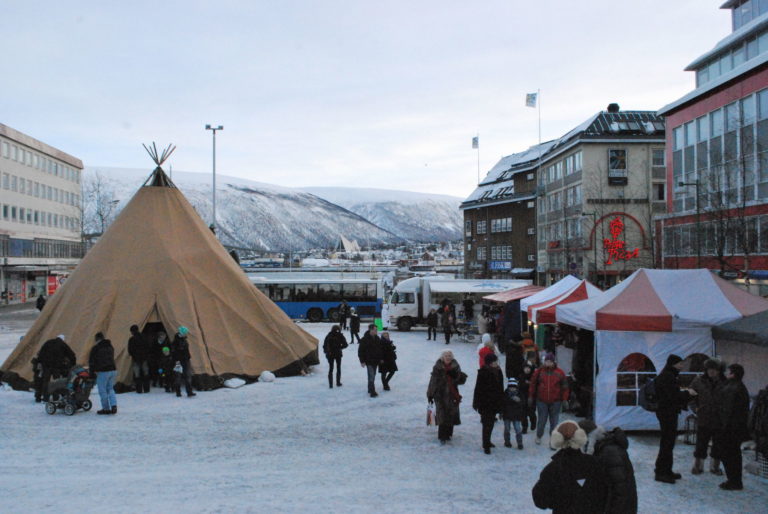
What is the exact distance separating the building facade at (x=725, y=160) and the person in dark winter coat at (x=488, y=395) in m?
14.7

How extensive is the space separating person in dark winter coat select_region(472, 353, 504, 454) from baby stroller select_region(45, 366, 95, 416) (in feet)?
26.4

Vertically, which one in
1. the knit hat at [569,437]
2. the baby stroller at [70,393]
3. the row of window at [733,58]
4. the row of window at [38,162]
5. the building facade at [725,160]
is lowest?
the baby stroller at [70,393]

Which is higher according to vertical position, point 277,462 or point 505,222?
point 505,222

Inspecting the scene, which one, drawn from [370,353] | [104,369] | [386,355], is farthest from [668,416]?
[104,369]

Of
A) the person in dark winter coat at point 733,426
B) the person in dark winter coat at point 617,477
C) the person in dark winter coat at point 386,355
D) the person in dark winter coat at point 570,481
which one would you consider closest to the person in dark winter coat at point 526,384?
the person in dark winter coat at point 733,426

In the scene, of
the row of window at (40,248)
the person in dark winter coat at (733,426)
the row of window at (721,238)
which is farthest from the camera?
the row of window at (40,248)

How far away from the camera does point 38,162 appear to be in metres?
66.9

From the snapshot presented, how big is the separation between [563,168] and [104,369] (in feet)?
155

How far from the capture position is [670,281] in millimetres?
12391

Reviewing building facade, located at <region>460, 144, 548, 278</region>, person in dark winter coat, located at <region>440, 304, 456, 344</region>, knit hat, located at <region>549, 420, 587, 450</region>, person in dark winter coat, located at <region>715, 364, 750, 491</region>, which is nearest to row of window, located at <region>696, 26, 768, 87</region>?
person in dark winter coat, located at <region>440, 304, 456, 344</region>

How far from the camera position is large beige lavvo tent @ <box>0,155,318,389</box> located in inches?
651

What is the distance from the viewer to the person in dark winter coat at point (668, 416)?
8.73 metres

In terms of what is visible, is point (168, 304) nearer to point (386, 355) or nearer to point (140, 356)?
point (140, 356)

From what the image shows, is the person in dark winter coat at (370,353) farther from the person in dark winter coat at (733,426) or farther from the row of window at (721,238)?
the row of window at (721,238)
